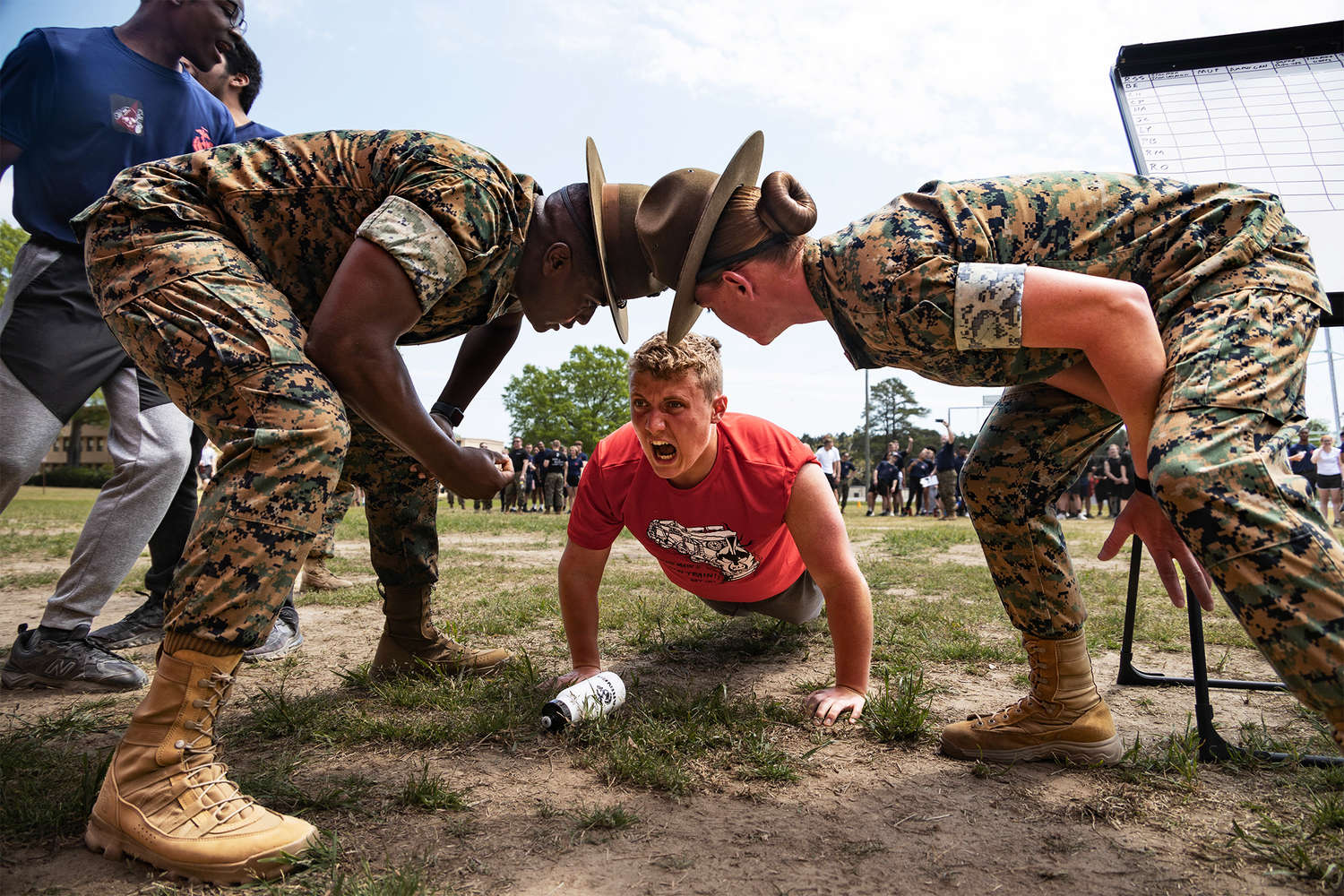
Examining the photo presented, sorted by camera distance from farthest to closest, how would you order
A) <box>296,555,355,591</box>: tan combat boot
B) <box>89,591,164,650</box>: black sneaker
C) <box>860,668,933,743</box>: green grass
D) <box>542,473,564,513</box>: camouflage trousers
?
1. <box>542,473,564,513</box>: camouflage trousers
2. <box>296,555,355,591</box>: tan combat boot
3. <box>89,591,164,650</box>: black sneaker
4. <box>860,668,933,743</box>: green grass

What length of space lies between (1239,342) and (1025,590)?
1.06m

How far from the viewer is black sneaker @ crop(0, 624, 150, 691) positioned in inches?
124

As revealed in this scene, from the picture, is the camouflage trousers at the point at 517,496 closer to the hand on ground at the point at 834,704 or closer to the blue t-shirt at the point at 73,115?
the blue t-shirt at the point at 73,115

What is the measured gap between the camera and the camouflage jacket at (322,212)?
2035 mm

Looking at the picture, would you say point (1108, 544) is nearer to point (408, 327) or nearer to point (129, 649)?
point (408, 327)

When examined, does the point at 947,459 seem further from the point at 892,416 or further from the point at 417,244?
the point at 892,416

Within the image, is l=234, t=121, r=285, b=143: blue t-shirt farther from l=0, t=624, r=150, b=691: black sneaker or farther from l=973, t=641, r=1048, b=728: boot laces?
l=973, t=641, r=1048, b=728: boot laces

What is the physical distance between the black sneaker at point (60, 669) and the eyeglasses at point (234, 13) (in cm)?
258

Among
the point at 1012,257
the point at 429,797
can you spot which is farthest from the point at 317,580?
the point at 1012,257

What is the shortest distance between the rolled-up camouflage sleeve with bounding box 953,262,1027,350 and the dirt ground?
48.3 inches

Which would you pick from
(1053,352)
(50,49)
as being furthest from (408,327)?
(50,49)

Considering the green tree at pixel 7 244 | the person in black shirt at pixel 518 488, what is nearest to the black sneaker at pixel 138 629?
the person in black shirt at pixel 518 488

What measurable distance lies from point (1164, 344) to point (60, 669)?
4.04m

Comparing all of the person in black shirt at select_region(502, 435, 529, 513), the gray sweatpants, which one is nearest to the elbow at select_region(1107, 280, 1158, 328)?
the gray sweatpants
